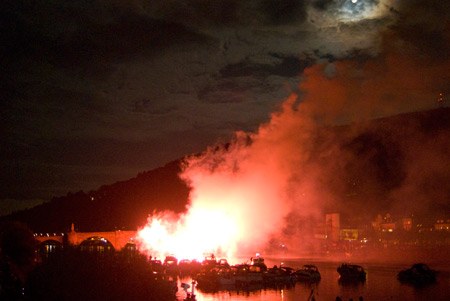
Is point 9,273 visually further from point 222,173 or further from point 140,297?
point 222,173

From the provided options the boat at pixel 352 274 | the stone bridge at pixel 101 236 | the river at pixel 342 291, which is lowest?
the river at pixel 342 291

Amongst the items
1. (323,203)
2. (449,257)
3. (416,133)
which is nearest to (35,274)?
(449,257)

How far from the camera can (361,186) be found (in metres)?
148

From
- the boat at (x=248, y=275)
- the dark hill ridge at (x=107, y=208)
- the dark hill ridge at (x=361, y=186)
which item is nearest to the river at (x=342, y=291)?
the boat at (x=248, y=275)

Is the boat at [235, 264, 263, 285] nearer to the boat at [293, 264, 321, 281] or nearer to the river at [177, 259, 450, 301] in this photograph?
the river at [177, 259, 450, 301]

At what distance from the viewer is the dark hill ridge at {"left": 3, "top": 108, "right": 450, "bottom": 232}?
432 ft

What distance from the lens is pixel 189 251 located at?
64188 millimetres

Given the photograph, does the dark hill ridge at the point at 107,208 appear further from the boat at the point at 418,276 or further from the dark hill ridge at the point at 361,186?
the boat at the point at 418,276

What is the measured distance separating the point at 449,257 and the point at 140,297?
210 ft

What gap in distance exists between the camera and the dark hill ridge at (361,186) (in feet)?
432

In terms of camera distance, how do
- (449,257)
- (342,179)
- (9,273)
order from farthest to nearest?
1. (342,179)
2. (449,257)
3. (9,273)

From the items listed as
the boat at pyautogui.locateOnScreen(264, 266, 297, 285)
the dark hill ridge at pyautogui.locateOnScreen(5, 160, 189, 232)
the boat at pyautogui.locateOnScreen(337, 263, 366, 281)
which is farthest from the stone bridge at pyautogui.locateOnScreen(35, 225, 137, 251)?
the boat at pyautogui.locateOnScreen(264, 266, 297, 285)

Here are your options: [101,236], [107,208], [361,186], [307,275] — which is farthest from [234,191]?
[107,208]

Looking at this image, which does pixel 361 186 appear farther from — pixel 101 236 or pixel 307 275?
pixel 307 275
